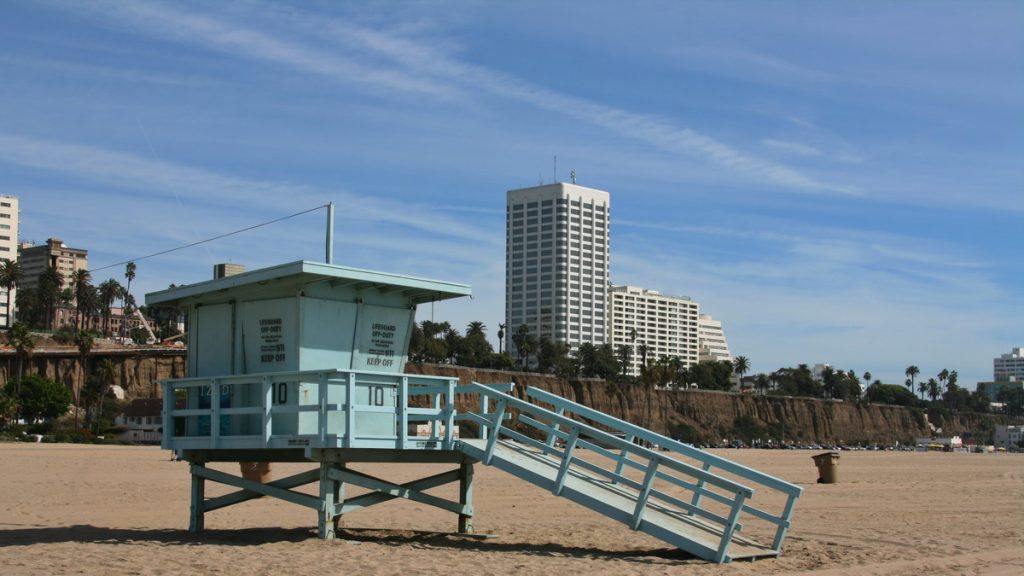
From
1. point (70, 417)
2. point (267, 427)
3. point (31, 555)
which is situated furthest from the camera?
point (70, 417)

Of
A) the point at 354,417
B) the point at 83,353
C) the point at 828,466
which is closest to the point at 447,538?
the point at 354,417

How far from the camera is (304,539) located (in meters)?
13.1

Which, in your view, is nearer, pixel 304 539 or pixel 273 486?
pixel 304 539

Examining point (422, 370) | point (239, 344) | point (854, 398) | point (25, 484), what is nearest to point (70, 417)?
point (422, 370)

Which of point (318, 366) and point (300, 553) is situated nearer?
point (300, 553)

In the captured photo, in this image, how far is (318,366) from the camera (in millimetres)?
13031

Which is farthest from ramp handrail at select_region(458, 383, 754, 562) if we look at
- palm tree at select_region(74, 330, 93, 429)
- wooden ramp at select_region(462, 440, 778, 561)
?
palm tree at select_region(74, 330, 93, 429)

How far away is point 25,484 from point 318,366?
49.4 feet

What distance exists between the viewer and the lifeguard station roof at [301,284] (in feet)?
41.5

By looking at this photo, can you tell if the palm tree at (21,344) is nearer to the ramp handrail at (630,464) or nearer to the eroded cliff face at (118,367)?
the eroded cliff face at (118,367)

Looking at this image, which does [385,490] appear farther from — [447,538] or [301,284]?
[301,284]

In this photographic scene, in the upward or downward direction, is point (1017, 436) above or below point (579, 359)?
below

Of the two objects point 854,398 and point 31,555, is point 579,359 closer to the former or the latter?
point 854,398

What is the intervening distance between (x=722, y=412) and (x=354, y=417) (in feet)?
460
